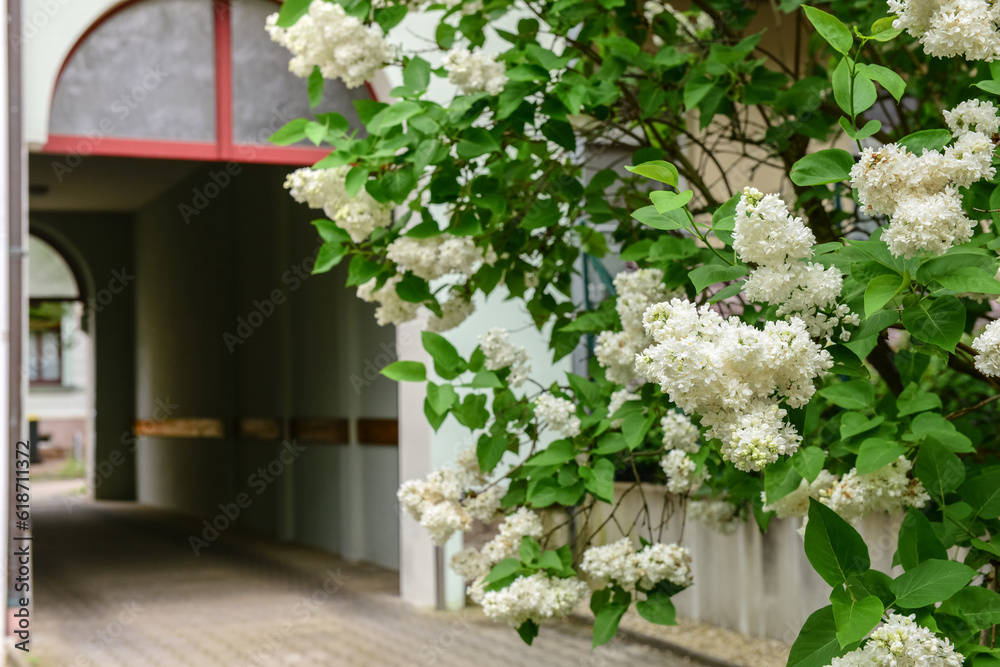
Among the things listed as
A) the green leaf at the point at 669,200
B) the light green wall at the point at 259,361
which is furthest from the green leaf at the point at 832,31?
the light green wall at the point at 259,361

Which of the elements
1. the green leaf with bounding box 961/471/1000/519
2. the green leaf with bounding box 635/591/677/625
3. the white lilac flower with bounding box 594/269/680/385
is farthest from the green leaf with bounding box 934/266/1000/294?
the green leaf with bounding box 635/591/677/625

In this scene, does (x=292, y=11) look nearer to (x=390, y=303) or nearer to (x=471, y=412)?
(x=390, y=303)

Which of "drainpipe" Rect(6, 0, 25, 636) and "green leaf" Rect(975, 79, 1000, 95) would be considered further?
"drainpipe" Rect(6, 0, 25, 636)

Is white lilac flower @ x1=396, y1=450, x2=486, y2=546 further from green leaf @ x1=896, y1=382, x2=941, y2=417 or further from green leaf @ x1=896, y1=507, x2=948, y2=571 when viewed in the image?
green leaf @ x1=896, y1=507, x2=948, y2=571

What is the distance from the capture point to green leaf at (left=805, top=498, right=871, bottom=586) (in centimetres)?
190

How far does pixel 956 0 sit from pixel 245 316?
11.7 meters

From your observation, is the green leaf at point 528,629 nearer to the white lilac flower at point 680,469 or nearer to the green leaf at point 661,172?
the white lilac flower at point 680,469

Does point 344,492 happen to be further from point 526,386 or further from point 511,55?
point 511,55

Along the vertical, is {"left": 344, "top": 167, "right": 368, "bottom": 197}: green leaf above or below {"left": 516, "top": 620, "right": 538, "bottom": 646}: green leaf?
above

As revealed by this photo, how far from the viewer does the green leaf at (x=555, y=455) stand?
280cm

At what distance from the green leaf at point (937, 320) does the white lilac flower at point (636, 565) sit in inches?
50.5

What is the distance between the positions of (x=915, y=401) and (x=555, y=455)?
2.91 ft

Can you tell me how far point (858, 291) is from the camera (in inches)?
77.7

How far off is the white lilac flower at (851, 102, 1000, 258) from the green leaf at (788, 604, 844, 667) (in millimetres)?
658
